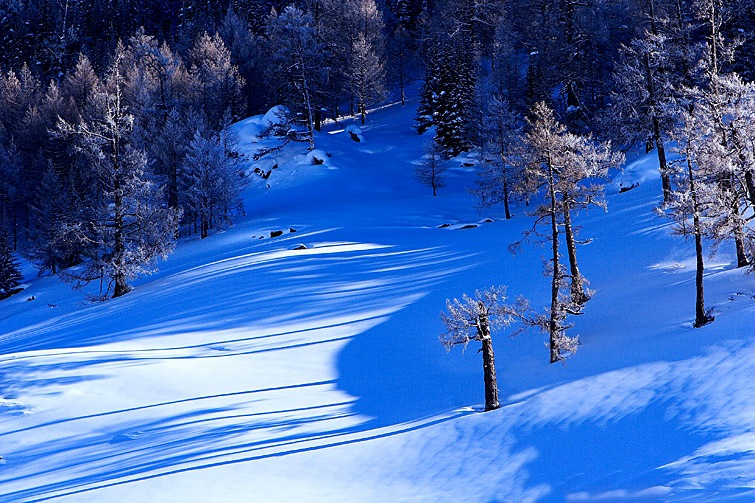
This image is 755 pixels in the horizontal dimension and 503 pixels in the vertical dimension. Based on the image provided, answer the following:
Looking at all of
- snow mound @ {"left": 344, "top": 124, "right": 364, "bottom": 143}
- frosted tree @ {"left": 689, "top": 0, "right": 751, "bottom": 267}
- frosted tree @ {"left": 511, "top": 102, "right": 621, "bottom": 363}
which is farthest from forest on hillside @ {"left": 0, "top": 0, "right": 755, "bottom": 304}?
snow mound @ {"left": 344, "top": 124, "right": 364, "bottom": 143}

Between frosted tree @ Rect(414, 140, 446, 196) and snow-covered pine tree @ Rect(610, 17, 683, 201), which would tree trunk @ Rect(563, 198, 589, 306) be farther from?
frosted tree @ Rect(414, 140, 446, 196)

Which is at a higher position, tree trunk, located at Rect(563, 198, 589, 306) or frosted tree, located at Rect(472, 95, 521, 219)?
frosted tree, located at Rect(472, 95, 521, 219)

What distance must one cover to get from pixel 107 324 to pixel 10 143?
56.9 meters

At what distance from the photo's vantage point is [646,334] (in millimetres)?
18359

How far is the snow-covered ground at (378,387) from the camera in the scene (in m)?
11.5

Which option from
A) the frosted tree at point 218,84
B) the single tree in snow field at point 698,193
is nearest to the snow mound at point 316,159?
the frosted tree at point 218,84

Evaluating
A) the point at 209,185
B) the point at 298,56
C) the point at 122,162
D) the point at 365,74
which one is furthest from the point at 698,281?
the point at 365,74

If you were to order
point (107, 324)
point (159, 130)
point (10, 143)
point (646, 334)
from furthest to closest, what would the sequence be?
point (10, 143) → point (159, 130) → point (107, 324) → point (646, 334)

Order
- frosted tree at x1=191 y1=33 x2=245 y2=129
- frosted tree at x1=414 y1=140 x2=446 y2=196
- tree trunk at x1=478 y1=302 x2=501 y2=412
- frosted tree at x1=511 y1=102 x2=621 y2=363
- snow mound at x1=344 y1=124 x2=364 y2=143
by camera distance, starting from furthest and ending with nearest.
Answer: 1. frosted tree at x1=191 y1=33 x2=245 y2=129
2. snow mound at x1=344 y1=124 x2=364 y2=143
3. frosted tree at x1=414 y1=140 x2=446 y2=196
4. frosted tree at x1=511 y1=102 x2=621 y2=363
5. tree trunk at x1=478 y1=302 x2=501 y2=412

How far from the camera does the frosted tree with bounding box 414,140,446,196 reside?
54.1 metres

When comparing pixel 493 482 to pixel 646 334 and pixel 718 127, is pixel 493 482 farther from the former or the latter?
pixel 718 127

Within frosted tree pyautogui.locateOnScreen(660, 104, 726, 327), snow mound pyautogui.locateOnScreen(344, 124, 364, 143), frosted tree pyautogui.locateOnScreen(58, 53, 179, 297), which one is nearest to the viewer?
frosted tree pyautogui.locateOnScreen(660, 104, 726, 327)

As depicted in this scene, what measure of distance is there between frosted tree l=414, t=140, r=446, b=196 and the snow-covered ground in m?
21.6

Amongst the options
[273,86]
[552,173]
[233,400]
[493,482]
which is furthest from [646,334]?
[273,86]
